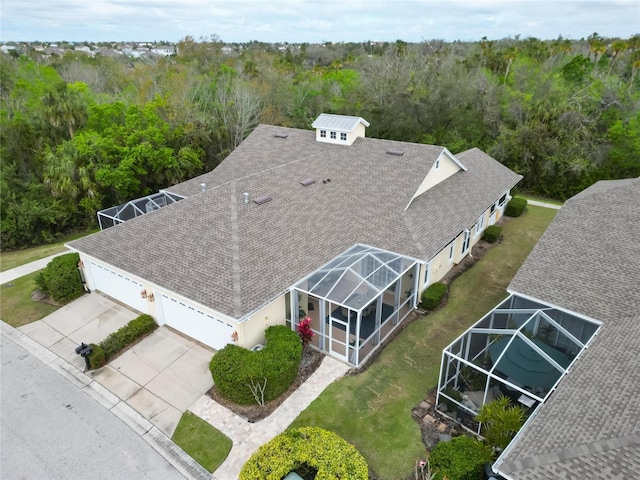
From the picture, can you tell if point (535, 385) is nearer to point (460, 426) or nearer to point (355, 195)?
point (460, 426)

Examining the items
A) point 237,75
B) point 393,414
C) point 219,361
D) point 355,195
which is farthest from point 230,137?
Result: point 393,414

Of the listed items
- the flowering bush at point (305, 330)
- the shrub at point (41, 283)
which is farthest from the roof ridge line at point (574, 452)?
the shrub at point (41, 283)

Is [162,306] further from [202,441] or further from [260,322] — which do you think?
[202,441]

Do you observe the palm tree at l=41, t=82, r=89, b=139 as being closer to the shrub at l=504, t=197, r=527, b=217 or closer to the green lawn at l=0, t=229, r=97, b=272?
the green lawn at l=0, t=229, r=97, b=272

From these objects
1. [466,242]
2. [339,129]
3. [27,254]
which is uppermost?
[339,129]

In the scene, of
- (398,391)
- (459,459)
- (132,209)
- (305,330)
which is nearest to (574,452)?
(459,459)

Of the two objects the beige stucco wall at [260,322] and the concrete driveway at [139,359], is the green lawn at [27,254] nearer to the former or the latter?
the concrete driveway at [139,359]

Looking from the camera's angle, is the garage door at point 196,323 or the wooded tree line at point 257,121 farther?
the wooded tree line at point 257,121
